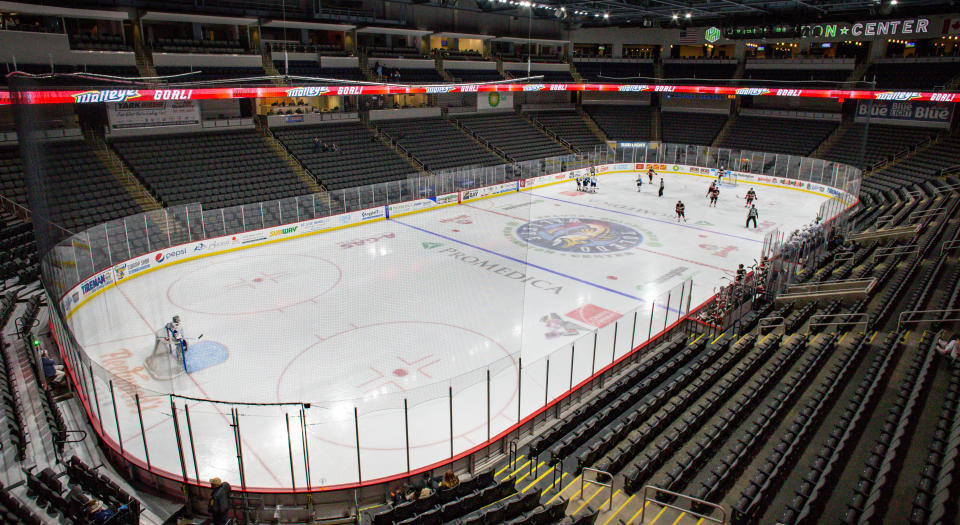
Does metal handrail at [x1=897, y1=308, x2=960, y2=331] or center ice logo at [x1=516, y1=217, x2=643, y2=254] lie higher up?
metal handrail at [x1=897, y1=308, x2=960, y2=331]

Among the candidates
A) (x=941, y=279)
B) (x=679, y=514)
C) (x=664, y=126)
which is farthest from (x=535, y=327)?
(x=664, y=126)

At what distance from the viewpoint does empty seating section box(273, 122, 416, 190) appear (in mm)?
29953

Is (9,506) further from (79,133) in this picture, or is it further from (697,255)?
(79,133)

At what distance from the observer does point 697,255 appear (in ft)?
72.8

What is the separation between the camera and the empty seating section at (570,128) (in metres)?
44.5

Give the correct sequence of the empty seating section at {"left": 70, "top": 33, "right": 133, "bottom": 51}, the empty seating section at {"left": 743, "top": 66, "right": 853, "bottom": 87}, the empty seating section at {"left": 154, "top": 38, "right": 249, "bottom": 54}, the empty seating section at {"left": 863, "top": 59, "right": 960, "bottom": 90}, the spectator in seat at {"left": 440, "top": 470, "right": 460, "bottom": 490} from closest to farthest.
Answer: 1. the spectator in seat at {"left": 440, "top": 470, "right": 460, "bottom": 490}
2. the empty seating section at {"left": 70, "top": 33, "right": 133, "bottom": 51}
3. the empty seating section at {"left": 154, "top": 38, "right": 249, "bottom": 54}
4. the empty seating section at {"left": 863, "top": 59, "right": 960, "bottom": 90}
5. the empty seating section at {"left": 743, "top": 66, "right": 853, "bottom": 87}

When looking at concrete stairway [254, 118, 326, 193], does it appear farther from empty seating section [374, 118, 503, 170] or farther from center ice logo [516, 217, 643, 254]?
center ice logo [516, 217, 643, 254]

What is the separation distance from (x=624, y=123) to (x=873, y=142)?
17.7 meters

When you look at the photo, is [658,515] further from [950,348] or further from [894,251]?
[894,251]

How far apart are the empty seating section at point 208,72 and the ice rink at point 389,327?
11862 millimetres

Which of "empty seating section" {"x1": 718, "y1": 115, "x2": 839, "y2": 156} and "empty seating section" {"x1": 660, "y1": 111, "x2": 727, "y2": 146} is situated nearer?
"empty seating section" {"x1": 718, "y1": 115, "x2": 839, "y2": 156}

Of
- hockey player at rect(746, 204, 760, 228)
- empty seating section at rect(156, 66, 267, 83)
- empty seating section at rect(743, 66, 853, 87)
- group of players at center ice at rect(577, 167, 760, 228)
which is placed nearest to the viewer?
hockey player at rect(746, 204, 760, 228)

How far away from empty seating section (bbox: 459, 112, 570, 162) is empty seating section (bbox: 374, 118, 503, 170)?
1.74 metres

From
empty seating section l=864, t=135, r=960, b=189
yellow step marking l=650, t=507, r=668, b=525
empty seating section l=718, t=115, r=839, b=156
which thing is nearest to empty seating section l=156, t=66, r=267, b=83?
yellow step marking l=650, t=507, r=668, b=525
